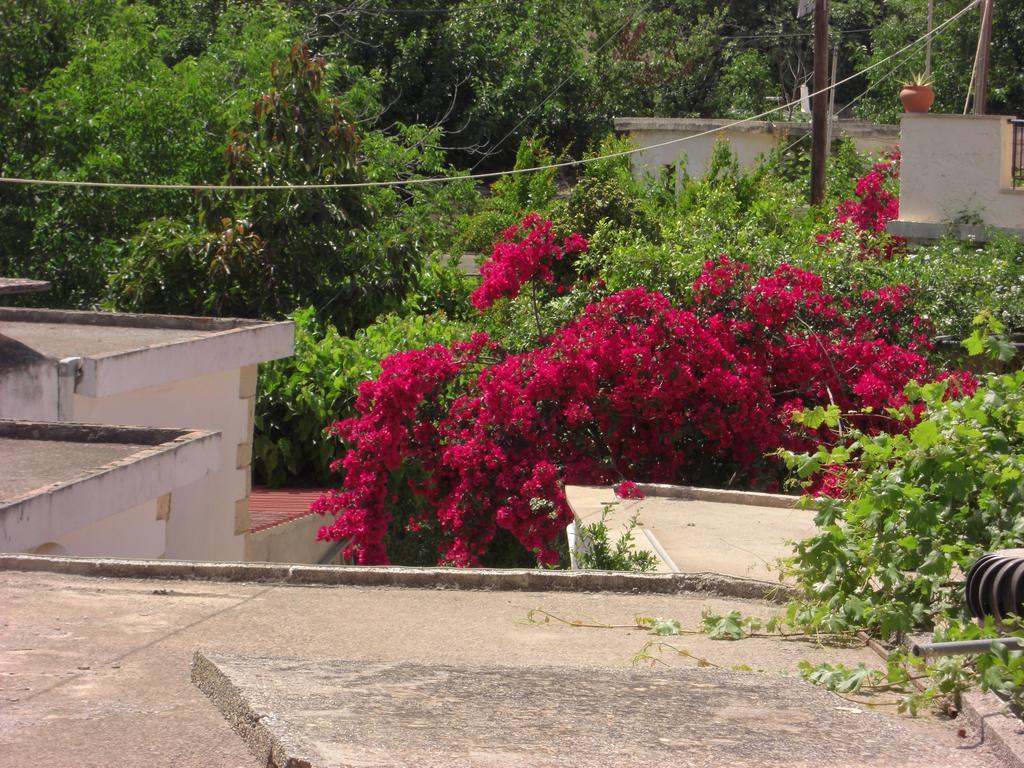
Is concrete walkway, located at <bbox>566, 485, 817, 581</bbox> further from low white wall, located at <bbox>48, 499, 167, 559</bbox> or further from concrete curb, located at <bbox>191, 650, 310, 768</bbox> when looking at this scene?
concrete curb, located at <bbox>191, 650, 310, 768</bbox>

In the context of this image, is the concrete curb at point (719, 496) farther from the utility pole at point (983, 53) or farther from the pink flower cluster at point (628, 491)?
the utility pole at point (983, 53)

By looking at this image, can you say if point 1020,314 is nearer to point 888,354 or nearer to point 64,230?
point 888,354

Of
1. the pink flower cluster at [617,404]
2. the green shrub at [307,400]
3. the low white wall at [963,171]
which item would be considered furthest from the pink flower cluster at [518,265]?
the low white wall at [963,171]

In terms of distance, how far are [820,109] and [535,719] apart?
16.6 meters

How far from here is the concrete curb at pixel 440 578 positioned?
17.0 feet

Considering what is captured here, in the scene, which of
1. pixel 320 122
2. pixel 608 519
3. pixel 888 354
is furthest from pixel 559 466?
pixel 320 122

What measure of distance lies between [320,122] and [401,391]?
29.8 feet

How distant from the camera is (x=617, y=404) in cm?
929

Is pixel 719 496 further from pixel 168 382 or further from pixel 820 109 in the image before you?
pixel 820 109

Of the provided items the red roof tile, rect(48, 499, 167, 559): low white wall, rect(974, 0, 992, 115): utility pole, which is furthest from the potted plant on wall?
rect(48, 499, 167, 559): low white wall

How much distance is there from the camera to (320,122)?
1769cm

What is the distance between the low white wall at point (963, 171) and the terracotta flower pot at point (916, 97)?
1.26 ft

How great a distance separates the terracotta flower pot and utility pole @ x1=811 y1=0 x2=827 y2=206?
13.5 ft

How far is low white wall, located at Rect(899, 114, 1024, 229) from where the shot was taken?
44.8 feet
